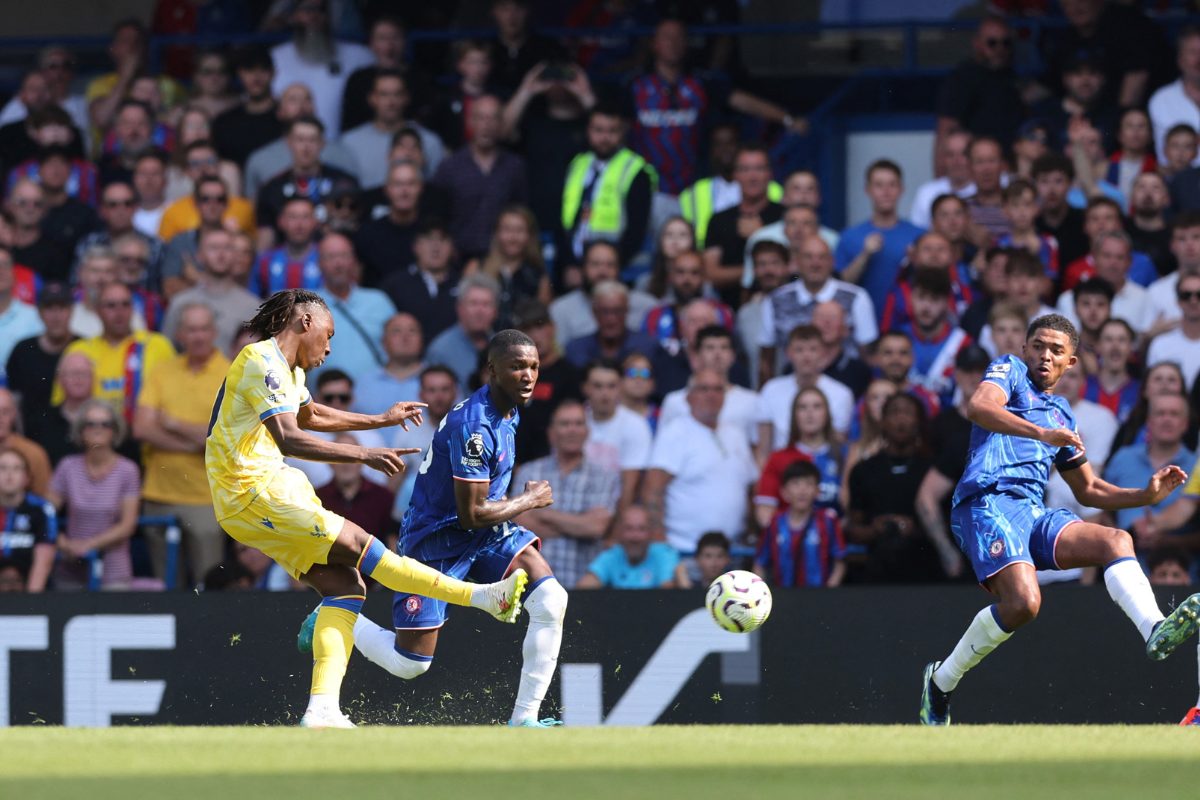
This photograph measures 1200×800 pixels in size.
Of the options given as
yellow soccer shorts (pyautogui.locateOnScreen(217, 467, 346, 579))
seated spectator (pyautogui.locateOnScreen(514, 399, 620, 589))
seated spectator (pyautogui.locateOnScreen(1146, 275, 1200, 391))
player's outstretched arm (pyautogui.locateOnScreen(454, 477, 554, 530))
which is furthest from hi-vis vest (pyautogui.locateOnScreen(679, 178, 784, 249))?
yellow soccer shorts (pyautogui.locateOnScreen(217, 467, 346, 579))

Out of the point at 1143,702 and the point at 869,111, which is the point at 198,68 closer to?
the point at 869,111

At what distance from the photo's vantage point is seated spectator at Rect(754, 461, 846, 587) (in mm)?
10039

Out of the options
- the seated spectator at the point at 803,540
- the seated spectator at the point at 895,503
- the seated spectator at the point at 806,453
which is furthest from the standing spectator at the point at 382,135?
the seated spectator at the point at 895,503

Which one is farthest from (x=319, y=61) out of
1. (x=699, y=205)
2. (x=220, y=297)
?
(x=699, y=205)

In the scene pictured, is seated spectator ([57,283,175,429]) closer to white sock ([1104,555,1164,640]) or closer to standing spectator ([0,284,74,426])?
standing spectator ([0,284,74,426])

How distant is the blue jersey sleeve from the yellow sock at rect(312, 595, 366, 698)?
760 mm

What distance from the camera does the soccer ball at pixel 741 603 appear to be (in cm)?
781

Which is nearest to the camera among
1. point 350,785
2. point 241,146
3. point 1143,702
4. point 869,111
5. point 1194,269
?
point 350,785

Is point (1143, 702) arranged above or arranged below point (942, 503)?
below

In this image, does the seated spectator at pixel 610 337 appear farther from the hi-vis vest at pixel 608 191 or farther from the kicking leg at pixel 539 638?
the kicking leg at pixel 539 638

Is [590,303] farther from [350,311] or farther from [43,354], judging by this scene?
[43,354]

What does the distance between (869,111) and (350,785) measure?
10.7 metres

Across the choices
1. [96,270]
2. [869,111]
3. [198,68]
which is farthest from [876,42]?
[96,270]

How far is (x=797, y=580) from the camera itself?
397 inches
